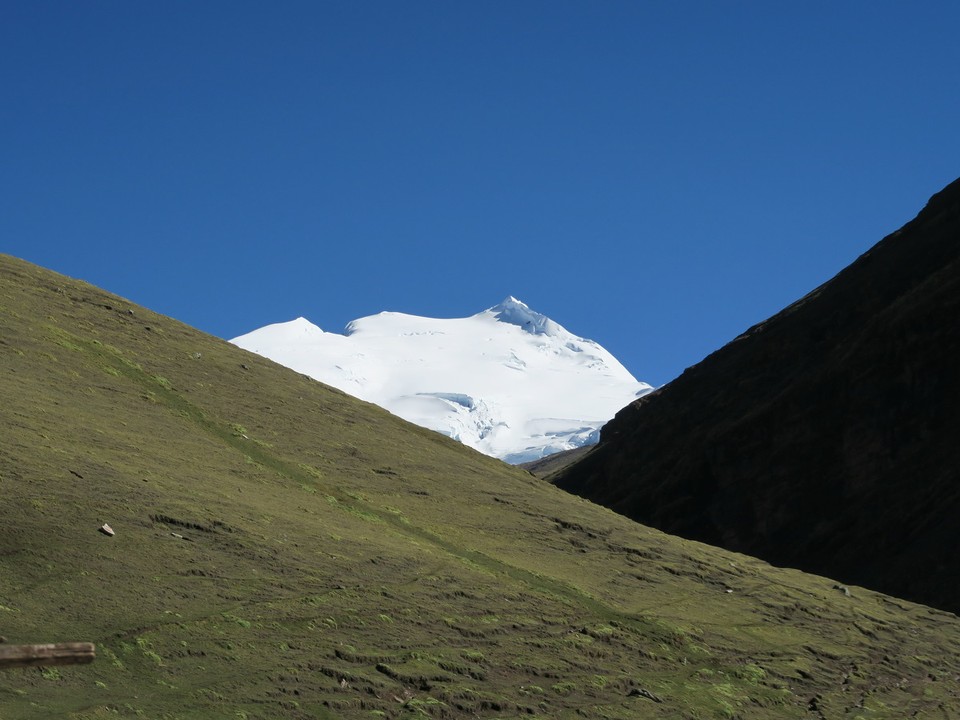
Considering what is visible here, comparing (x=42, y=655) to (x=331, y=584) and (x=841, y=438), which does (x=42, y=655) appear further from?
(x=841, y=438)

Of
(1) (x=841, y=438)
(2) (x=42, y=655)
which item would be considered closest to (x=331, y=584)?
(2) (x=42, y=655)

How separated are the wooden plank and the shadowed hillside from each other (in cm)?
5556

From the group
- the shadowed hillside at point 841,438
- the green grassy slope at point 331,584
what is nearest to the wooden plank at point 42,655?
the green grassy slope at point 331,584

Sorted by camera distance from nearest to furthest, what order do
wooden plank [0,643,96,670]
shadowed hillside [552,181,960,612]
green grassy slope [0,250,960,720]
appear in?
1. wooden plank [0,643,96,670]
2. green grassy slope [0,250,960,720]
3. shadowed hillside [552,181,960,612]

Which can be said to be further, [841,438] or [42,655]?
[841,438]

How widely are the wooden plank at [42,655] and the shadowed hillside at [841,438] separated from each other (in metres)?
55.6

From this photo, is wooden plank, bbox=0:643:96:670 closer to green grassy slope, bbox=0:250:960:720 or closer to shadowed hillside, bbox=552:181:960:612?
green grassy slope, bbox=0:250:960:720

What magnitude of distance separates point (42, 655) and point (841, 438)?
74447mm

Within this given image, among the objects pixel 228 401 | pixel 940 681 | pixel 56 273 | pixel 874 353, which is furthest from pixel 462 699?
pixel 874 353

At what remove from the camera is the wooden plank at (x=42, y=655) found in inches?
385

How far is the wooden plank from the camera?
978cm

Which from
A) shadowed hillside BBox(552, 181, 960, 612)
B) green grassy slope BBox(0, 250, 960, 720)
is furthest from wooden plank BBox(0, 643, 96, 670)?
shadowed hillside BBox(552, 181, 960, 612)

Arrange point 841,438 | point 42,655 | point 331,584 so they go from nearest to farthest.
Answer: point 42,655 < point 331,584 < point 841,438

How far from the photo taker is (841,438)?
7844cm
